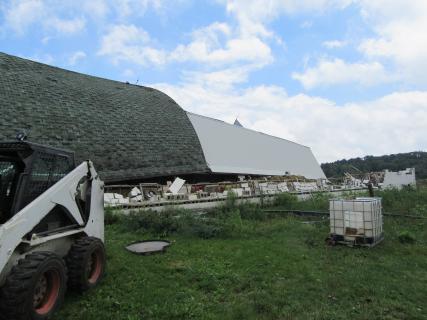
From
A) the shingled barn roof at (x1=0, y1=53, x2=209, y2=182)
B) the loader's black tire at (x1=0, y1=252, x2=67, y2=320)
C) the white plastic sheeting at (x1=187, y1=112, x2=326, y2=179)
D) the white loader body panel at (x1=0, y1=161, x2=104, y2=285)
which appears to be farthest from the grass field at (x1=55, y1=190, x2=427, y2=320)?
the white plastic sheeting at (x1=187, y1=112, x2=326, y2=179)

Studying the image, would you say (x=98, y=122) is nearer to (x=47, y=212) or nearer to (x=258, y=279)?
(x=258, y=279)

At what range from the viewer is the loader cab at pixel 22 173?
13.7 ft

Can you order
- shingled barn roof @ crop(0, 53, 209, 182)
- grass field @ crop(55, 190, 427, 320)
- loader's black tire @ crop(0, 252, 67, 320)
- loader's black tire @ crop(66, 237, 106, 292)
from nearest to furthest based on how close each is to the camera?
loader's black tire @ crop(0, 252, 67, 320) < grass field @ crop(55, 190, 427, 320) < loader's black tire @ crop(66, 237, 106, 292) < shingled barn roof @ crop(0, 53, 209, 182)

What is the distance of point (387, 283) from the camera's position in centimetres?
583

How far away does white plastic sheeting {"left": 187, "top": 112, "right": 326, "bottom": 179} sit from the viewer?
25656mm

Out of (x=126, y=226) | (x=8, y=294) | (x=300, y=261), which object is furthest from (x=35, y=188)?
Result: (x=126, y=226)

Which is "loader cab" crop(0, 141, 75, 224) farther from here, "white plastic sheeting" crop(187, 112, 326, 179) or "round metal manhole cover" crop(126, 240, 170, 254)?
"white plastic sheeting" crop(187, 112, 326, 179)

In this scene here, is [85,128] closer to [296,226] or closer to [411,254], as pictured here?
[296,226]

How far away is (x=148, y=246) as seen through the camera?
Answer: 8.09 metres

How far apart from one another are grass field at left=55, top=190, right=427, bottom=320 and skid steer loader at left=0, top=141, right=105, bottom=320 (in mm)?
377

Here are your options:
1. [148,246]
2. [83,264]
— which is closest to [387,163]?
[148,246]

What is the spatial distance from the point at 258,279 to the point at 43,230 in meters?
3.18

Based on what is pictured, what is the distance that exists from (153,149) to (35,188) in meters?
17.6

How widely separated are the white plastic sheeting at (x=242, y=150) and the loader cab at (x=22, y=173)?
19270mm
